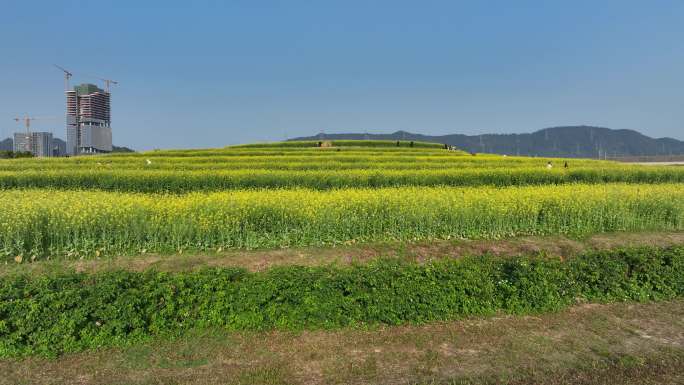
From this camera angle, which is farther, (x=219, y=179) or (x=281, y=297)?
(x=219, y=179)

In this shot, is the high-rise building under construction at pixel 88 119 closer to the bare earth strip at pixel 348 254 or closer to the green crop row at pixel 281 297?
the bare earth strip at pixel 348 254

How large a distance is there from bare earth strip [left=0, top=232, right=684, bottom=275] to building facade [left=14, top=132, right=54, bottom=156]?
19101 cm

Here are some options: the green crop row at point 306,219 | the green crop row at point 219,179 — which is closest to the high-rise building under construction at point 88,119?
the green crop row at point 219,179

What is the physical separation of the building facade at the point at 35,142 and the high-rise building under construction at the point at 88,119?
17.7 metres

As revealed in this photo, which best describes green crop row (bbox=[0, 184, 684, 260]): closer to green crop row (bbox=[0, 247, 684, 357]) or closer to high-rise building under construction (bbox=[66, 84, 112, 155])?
green crop row (bbox=[0, 247, 684, 357])

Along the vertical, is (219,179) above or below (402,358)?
above

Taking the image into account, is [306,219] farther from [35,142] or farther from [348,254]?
[35,142]

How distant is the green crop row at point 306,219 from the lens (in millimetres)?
7980

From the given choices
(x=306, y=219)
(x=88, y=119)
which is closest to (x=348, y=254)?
(x=306, y=219)

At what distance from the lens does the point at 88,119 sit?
160 meters

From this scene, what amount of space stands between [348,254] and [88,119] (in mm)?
192673

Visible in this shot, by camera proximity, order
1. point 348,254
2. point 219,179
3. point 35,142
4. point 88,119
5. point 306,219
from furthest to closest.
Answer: point 35,142 < point 88,119 < point 219,179 < point 306,219 < point 348,254

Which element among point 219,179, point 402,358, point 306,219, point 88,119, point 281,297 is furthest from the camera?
point 88,119

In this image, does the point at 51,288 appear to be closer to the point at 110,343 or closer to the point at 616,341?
the point at 110,343
